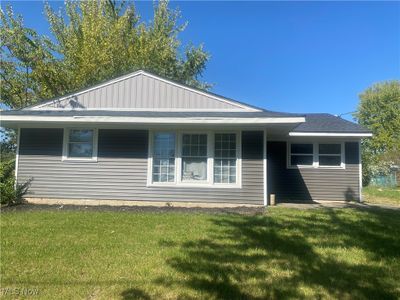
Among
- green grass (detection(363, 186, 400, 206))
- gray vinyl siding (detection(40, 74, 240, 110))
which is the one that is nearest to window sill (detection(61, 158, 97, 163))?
gray vinyl siding (detection(40, 74, 240, 110))

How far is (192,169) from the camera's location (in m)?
10.5

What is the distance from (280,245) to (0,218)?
6.23m

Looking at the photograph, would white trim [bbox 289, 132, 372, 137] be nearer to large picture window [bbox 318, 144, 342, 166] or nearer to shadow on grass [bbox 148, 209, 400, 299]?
large picture window [bbox 318, 144, 342, 166]

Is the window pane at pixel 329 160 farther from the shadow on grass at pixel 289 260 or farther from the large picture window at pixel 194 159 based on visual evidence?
the shadow on grass at pixel 289 260

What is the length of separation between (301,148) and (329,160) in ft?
3.56

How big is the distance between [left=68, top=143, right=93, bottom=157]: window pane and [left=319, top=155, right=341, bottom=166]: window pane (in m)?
8.12

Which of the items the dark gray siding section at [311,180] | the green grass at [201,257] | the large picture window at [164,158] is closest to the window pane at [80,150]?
the large picture window at [164,158]

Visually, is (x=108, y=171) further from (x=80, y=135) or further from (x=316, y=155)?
(x=316, y=155)

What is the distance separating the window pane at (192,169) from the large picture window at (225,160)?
1.38 feet

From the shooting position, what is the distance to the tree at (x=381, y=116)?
34.6 metres

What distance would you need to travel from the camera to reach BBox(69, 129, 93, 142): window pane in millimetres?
10773

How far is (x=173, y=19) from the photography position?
25891mm

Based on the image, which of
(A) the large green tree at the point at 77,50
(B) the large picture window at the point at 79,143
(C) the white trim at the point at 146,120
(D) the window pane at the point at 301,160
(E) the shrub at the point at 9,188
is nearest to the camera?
(C) the white trim at the point at 146,120

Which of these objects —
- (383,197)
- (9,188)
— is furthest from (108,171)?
(383,197)
